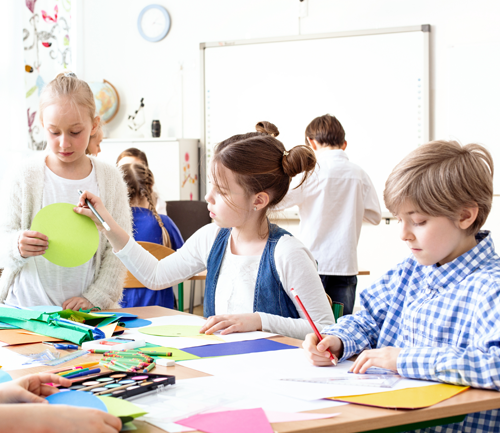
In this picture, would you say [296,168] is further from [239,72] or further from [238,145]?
[239,72]

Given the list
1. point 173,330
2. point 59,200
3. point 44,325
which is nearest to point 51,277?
point 59,200

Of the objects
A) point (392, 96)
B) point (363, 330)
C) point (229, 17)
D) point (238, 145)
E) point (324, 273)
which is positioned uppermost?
point (229, 17)

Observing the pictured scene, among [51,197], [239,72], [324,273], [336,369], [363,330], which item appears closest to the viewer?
[336,369]

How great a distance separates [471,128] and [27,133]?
3.34m

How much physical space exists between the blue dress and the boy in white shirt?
2.10 feet

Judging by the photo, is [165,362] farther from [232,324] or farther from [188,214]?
[188,214]

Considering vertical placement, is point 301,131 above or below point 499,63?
below

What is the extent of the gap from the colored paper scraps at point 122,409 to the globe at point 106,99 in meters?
4.42

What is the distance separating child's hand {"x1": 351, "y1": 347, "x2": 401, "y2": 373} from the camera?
35.9 inches

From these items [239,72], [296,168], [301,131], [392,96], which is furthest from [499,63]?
[296,168]

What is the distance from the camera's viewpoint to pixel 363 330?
3.73 feet

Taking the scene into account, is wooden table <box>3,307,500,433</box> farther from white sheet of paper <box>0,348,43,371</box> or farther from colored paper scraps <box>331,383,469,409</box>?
white sheet of paper <box>0,348,43,371</box>

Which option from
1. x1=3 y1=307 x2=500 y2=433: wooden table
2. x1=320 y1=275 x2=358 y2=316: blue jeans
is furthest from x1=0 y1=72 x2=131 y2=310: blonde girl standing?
x1=320 y1=275 x2=358 y2=316: blue jeans

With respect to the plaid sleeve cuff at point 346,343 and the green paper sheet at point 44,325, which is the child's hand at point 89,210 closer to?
the green paper sheet at point 44,325
